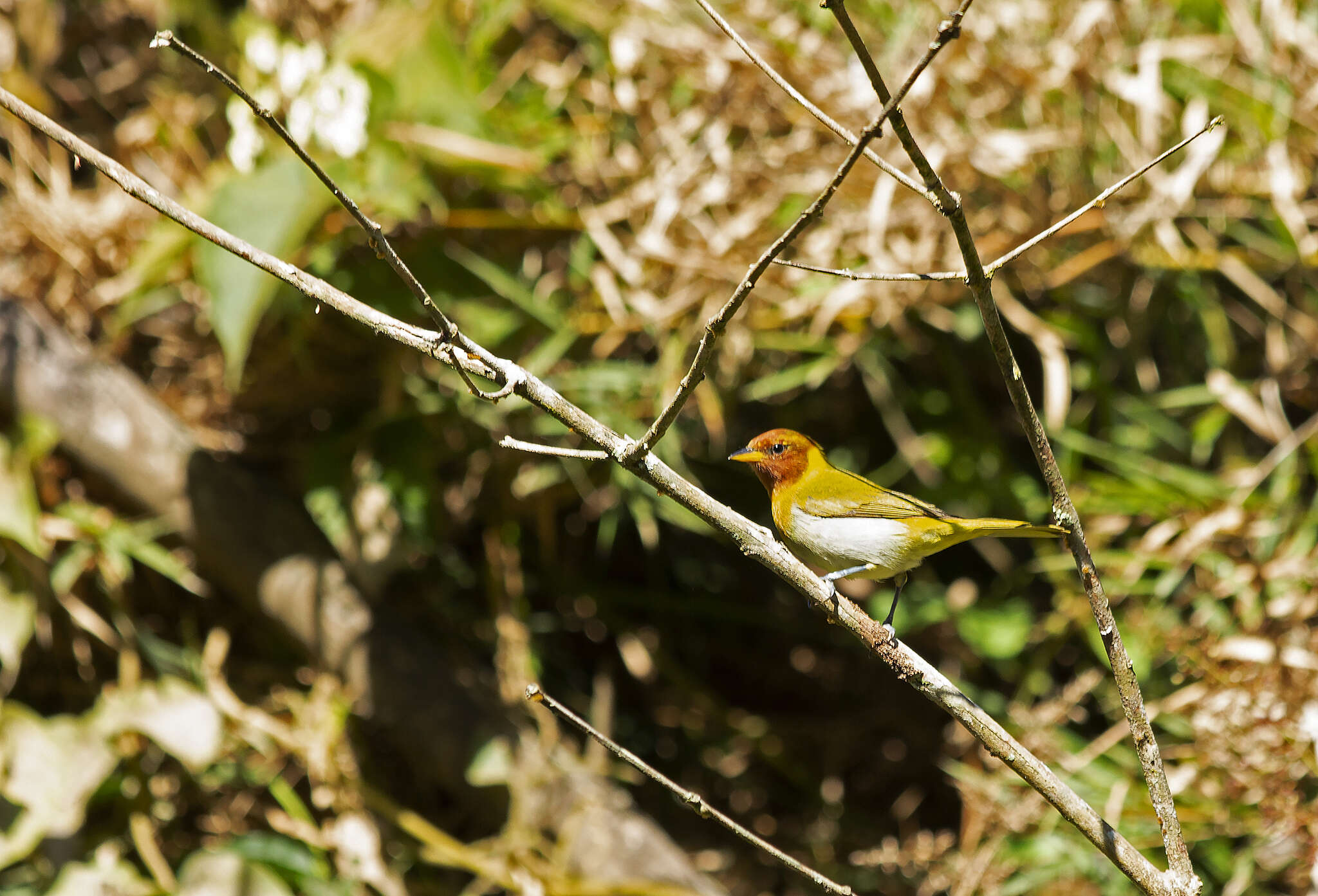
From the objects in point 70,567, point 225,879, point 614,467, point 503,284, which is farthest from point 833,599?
point 70,567

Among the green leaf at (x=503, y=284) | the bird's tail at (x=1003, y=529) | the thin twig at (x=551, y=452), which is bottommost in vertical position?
the thin twig at (x=551, y=452)

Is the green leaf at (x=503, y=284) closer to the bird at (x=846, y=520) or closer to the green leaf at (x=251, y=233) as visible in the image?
the green leaf at (x=251, y=233)

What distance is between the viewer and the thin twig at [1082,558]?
1018 millimetres

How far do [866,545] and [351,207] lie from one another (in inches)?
36.0

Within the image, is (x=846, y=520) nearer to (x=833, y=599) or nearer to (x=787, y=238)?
(x=833, y=599)

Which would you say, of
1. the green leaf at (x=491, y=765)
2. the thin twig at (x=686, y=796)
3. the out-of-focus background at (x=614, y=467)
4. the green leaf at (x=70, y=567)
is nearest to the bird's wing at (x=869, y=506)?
the thin twig at (x=686, y=796)

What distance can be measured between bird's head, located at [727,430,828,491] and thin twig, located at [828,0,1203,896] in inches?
26.0

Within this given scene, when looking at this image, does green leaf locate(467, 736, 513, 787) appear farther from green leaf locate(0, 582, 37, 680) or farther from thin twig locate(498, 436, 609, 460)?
thin twig locate(498, 436, 609, 460)

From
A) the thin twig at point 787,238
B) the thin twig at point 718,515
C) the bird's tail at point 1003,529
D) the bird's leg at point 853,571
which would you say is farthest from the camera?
the bird's leg at point 853,571

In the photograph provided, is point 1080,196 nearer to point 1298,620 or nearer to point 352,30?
point 1298,620

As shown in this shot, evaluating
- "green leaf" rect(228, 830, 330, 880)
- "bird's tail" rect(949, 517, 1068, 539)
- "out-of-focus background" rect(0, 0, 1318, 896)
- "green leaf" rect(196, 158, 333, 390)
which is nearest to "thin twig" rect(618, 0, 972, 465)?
"bird's tail" rect(949, 517, 1068, 539)

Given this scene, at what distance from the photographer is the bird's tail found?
1.32 meters

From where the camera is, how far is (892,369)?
2955 mm

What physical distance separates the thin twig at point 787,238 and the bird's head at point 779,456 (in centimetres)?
67
